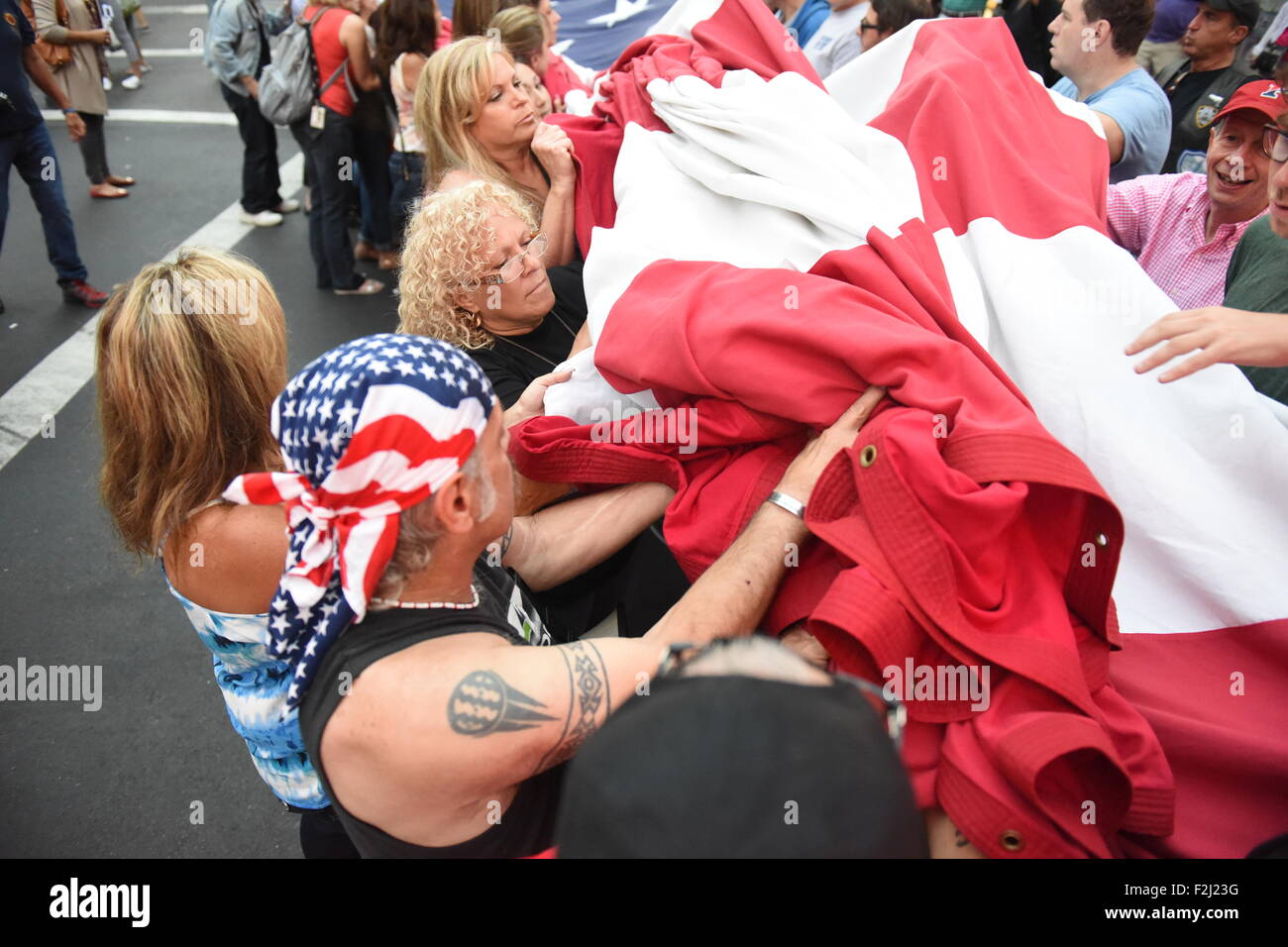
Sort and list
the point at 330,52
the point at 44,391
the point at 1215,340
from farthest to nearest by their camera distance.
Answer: the point at 330,52 < the point at 44,391 < the point at 1215,340

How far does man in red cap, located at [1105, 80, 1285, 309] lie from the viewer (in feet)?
7.54

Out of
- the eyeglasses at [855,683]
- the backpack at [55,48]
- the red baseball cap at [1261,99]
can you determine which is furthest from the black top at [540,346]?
the backpack at [55,48]

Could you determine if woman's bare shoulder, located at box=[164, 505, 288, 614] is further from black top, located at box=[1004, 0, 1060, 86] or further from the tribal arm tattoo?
black top, located at box=[1004, 0, 1060, 86]

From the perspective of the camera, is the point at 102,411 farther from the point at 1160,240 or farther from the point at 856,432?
the point at 1160,240

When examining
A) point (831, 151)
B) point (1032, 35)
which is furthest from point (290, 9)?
point (831, 151)

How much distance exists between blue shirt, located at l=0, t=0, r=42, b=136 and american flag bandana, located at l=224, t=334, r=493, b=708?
514cm

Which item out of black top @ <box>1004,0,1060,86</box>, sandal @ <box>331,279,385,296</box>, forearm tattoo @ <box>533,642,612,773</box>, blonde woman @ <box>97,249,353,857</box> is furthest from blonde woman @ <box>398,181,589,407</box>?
black top @ <box>1004,0,1060,86</box>

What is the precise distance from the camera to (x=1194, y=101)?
4.04 meters

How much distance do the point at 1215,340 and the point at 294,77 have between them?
5.28 metres

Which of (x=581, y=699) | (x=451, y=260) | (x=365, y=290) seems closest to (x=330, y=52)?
(x=365, y=290)

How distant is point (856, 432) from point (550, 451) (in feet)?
1.99

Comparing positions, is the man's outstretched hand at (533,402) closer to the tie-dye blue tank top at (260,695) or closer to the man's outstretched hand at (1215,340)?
the tie-dye blue tank top at (260,695)

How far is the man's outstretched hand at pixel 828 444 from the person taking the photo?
1.51 m

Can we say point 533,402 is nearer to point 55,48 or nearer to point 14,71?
point 14,71
